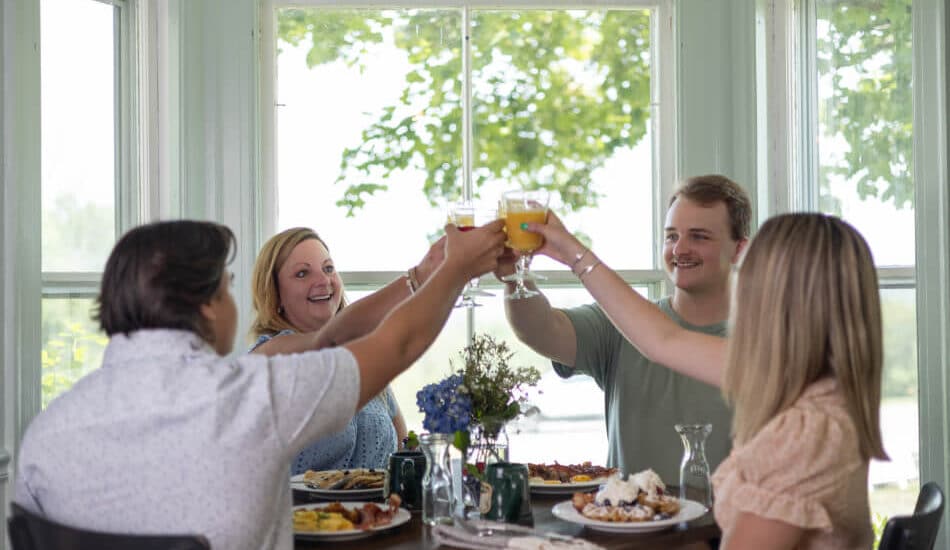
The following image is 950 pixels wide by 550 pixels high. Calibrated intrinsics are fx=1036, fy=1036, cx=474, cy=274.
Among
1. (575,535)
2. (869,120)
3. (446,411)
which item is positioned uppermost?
(869,120)

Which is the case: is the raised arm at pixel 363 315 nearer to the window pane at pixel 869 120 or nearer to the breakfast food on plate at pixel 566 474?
the breakfast food on plate at pixel 566 474

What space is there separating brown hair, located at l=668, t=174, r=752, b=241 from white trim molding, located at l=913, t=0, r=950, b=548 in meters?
0.44

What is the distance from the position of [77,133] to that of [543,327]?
1691mm

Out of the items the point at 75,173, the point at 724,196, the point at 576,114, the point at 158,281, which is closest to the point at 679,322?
the point at 724,196

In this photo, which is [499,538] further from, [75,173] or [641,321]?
[75,173]

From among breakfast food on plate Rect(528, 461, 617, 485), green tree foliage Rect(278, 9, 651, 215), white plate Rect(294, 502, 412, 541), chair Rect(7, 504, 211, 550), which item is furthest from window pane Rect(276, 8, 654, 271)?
chair Rect(7, 504, 211, 550)

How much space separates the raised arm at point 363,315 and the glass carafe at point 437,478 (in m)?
0.44

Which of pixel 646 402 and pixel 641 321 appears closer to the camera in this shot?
pixel 641 321

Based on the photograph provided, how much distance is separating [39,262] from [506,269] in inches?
54.9

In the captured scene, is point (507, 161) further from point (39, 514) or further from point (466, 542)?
point (39, 514)

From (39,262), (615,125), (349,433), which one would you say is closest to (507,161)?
(615,125)

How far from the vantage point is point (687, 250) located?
2.72m

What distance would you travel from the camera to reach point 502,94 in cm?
383

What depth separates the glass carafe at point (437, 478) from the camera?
6.64 ft
